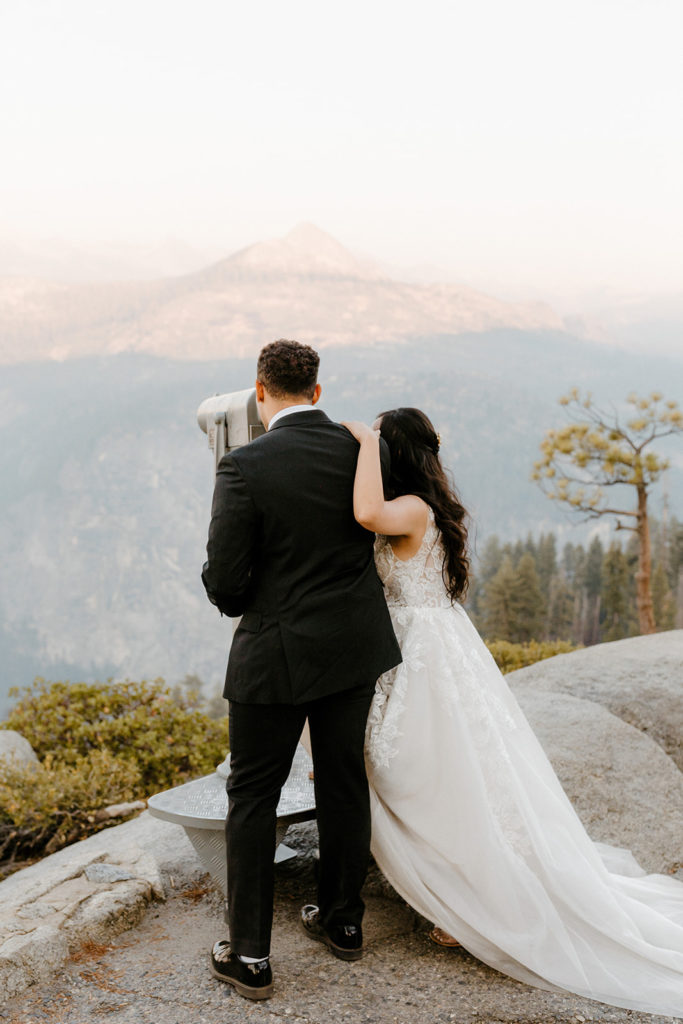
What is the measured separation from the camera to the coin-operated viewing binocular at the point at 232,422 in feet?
9.53

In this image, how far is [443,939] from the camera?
2.84 metres

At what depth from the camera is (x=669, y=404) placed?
10000mm

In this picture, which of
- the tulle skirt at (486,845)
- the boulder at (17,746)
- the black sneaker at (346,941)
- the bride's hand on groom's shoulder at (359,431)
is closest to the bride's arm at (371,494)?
the bride's hand on groom's shoulder at (359,431)

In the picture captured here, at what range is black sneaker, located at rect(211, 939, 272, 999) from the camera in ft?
8.15

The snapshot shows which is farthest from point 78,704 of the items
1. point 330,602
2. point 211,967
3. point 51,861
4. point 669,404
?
point 669,404

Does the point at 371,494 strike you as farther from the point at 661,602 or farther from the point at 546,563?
the point at 546,563

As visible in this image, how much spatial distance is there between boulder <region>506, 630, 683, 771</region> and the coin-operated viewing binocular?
2.74 meters

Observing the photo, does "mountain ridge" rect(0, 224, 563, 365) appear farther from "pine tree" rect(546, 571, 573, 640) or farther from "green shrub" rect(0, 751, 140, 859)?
"green shrub" rect(0, 751, 140, 859)

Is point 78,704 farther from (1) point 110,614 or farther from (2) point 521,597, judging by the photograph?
(1) point 110,614

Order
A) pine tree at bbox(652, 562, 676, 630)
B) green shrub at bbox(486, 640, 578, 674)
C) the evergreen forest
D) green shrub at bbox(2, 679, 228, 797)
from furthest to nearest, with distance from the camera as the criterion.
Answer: pine tree at bbox(652, 562, 676, 630)
the evergreen forest
green shrub at bbox(486, 640, 578, 674)
green shrub at bbox(2, 679, 228, 797)

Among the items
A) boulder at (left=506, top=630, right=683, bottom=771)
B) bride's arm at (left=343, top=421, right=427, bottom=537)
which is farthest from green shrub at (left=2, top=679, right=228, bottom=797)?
bride's arm at (left=343, top=421, right=427, bottom=537)

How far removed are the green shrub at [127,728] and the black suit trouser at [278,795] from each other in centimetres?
278

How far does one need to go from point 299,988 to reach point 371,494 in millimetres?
1484

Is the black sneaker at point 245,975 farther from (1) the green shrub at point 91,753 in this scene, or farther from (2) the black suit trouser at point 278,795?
(1) the green shrub at point 91,753
